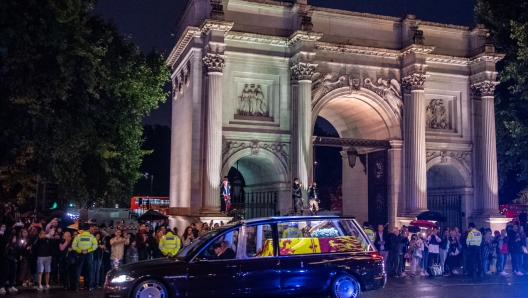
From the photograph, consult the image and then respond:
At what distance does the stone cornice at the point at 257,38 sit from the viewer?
26.0 meters

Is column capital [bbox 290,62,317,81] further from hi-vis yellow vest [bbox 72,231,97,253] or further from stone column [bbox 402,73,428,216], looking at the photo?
hi-vis yellow vest [bbox 72,231,97,253]

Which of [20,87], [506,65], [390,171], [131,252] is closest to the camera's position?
[131,252]

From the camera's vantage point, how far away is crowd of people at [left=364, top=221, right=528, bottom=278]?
64.1 feet

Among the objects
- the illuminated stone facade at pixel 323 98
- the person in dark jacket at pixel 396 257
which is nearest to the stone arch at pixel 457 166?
the illuminated stone facade at pixel 323 98

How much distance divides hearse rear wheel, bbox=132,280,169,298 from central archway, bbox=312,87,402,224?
1743 centimetres

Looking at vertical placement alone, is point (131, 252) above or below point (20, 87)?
below

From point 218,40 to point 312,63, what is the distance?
4.45 meters

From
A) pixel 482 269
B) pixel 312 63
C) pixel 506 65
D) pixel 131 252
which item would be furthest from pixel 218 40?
pixel 506 65

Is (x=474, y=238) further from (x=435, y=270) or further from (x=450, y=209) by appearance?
(x=450, y=209)

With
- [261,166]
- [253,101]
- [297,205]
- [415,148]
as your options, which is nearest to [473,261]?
[297,205]

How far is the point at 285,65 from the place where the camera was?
89.0 ft

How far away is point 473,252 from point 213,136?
37.3 feet

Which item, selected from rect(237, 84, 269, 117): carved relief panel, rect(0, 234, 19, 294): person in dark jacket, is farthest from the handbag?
rect(0, 234, 19, 294): person in dark jacket

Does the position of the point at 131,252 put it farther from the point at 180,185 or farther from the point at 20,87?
the point at 180,185
